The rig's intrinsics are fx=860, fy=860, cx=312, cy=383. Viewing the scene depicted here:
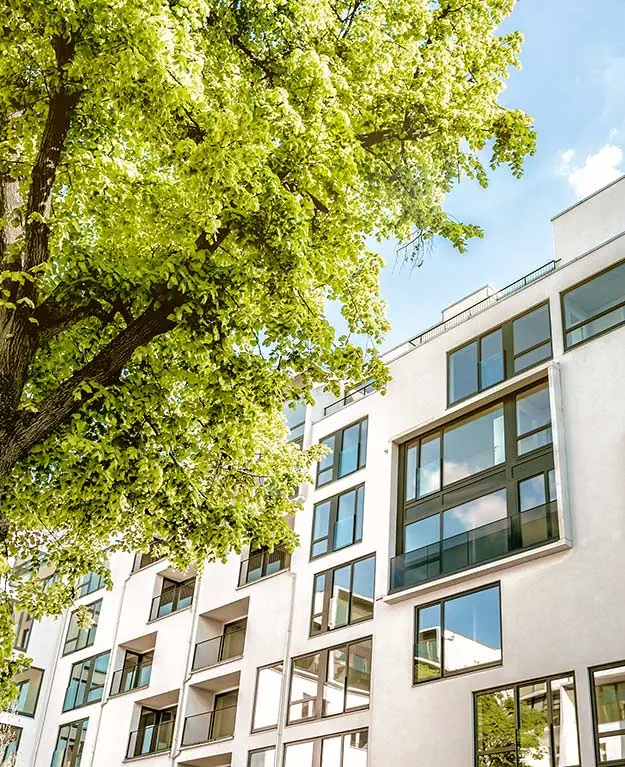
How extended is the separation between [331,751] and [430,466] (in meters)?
7.40

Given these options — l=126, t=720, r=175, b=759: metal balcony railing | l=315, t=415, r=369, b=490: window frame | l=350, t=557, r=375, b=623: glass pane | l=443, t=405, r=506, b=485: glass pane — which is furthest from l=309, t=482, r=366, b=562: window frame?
l=126, t=720, r=175, b=759: metal balcony railing

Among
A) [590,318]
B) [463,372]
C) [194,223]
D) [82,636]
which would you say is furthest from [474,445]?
[82,636]

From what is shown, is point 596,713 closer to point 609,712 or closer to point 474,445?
point 609,712

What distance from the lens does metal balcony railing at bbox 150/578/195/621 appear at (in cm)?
2969

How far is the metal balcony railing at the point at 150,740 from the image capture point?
27.3 meters

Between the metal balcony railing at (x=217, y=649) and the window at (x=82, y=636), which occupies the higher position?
the window at (x=82, y=636)

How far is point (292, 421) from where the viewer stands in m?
29.3

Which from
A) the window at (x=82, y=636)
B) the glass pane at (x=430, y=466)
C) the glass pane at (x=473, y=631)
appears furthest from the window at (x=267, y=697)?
the window at (x=82, y=636)

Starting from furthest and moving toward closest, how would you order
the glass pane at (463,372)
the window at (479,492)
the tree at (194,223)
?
the glass pane at (463,372), the window at (479,492), the tree at (194,223)

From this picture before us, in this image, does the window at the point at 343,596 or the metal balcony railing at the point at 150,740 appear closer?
the window at the point at 343,596

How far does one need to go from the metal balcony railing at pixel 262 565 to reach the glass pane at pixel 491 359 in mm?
8531

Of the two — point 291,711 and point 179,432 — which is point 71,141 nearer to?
point 179,432

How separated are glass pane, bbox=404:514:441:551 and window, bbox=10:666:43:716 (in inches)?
794

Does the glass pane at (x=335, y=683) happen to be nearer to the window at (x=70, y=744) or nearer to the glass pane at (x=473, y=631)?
the glass pane at (x=473, y=631)
